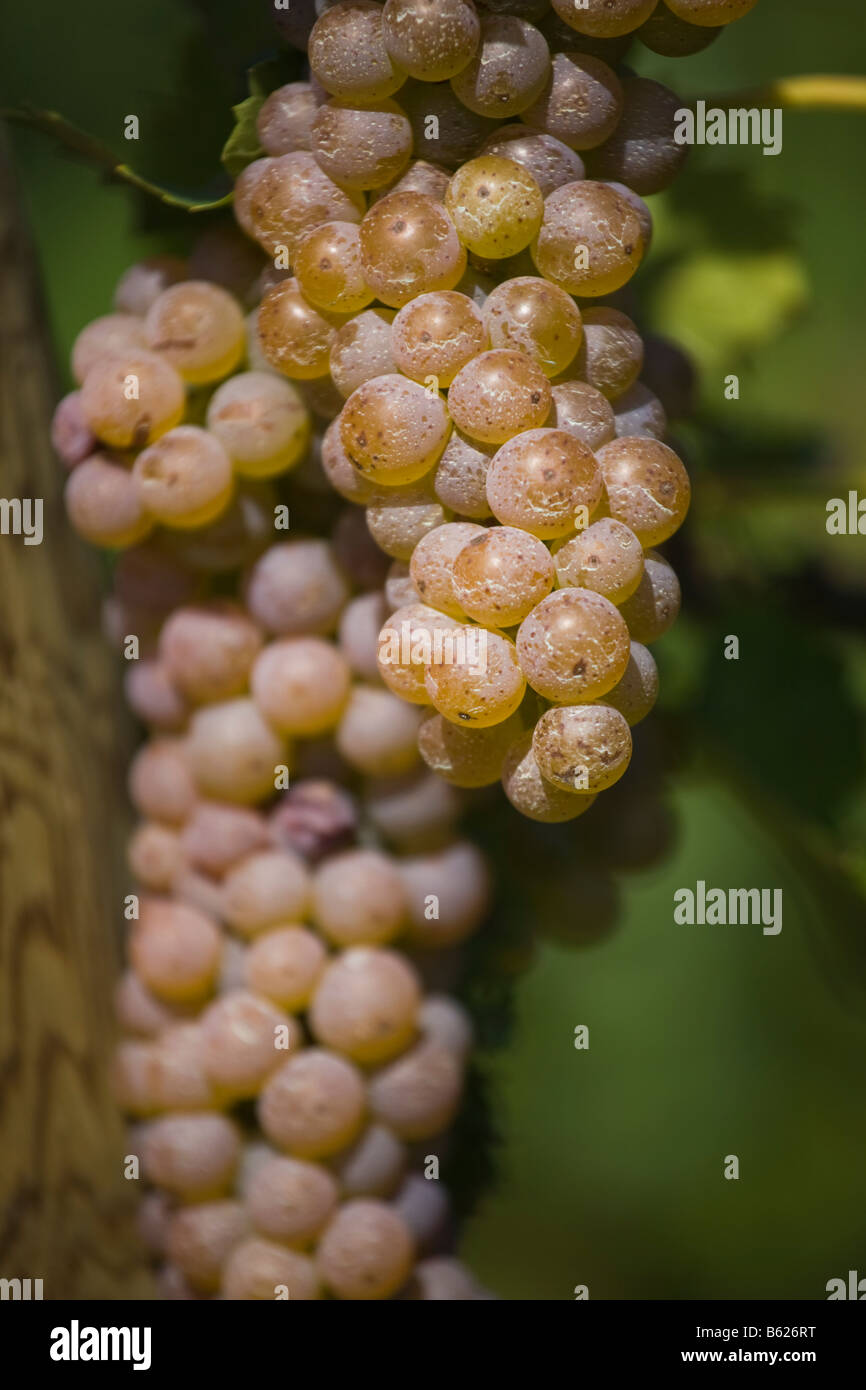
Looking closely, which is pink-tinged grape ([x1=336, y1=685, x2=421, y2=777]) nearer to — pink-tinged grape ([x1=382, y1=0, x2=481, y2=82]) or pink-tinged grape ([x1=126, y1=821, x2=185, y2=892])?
pink-tinged grape ([x1=126, y1=821, x2=185, y2=892])

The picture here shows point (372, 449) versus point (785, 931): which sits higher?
point (372, 449)

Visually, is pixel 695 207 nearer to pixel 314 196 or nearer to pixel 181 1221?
pixel 314 196

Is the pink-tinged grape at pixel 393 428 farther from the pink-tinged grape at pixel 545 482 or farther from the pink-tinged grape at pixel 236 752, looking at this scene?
the pink-tinged grape at pixel 236 752

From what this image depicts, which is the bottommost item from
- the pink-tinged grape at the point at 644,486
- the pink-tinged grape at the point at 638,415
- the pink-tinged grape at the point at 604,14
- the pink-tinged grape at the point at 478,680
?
the pink-tinged grape at the point at 478,680

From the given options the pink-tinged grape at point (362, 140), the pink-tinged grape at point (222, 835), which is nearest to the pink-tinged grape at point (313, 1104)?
the pink-tinged grape at point (222, 835)
